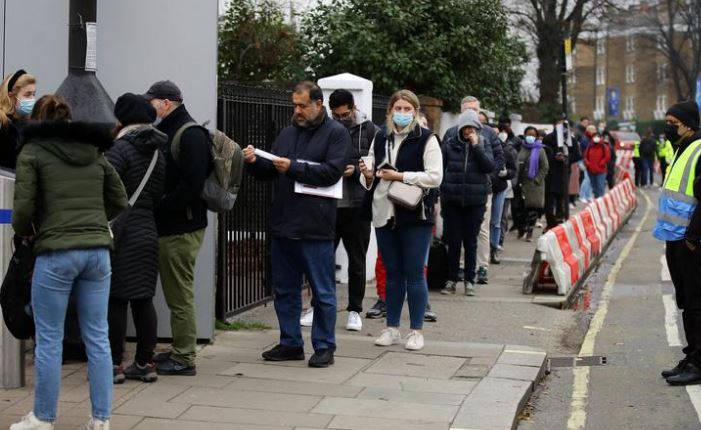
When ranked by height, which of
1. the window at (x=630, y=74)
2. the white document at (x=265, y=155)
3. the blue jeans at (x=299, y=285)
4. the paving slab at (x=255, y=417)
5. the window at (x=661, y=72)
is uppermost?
the window at (x=630, y=74)

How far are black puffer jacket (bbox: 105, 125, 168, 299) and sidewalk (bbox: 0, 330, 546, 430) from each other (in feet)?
2.21

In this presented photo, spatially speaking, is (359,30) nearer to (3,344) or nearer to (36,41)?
(36,41)

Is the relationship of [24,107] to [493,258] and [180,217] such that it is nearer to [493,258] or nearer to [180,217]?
[180,217]

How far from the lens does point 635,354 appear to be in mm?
9516

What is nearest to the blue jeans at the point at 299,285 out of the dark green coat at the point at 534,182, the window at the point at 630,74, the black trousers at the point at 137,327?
the black trousers at the point at 137,327

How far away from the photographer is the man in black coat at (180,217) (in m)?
7.34

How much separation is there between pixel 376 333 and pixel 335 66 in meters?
7.27

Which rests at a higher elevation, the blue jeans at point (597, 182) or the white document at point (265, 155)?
the white document at point (265, 155)

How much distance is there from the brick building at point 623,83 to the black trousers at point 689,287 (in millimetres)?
77238

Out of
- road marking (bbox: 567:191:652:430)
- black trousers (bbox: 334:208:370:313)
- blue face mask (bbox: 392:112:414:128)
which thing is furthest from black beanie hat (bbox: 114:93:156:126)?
road marking (bbox: 567:191:652:430)

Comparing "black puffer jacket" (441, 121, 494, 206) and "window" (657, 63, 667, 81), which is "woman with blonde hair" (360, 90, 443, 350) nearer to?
"black puffer jacket" (441, 121, 494, 206)

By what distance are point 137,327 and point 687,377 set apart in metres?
3.84

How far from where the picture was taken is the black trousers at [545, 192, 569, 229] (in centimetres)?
1905

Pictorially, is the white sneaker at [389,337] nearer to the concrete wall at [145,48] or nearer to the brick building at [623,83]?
the concrete wall at [145,48]
